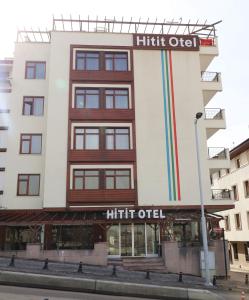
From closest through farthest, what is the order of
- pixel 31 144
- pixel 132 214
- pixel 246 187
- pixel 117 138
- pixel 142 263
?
pixel 142 263
pixel 132 214
pixel 117 138
pixel 31 144
pixel 246 187

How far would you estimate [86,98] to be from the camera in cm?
3409

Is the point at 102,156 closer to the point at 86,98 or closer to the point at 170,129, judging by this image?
the point at 86,98

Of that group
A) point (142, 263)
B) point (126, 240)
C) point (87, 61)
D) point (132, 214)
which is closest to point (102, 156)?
point (132, 214)

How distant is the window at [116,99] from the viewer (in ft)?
112

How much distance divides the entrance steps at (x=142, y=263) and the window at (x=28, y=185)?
9589 mm

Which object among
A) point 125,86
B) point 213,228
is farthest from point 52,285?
point 125,86

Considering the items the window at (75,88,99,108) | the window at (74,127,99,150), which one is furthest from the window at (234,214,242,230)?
the window at (75,88,99,108)

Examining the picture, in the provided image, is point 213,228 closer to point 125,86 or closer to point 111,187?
point 111,187

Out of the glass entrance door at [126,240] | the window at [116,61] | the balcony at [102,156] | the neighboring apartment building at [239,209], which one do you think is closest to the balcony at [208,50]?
the window at [116,61]

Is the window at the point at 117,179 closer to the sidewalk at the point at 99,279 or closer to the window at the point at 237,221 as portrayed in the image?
the sidewalk at the point at 99,279

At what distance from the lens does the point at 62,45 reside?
35156 millimetres

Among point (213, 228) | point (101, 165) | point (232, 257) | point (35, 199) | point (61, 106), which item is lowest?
point (232, 257)

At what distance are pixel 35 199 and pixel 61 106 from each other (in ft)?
29.6

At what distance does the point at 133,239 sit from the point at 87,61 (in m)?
17.8
